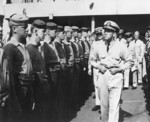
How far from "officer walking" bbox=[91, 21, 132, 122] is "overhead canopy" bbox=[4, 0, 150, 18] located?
1155cm

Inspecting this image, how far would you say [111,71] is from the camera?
6.97m

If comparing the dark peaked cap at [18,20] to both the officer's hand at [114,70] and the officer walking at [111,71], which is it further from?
the officer's hand at [114,70]

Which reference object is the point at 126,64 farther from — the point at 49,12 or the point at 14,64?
the point at 49,12

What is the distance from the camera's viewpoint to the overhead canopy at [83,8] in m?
18.4

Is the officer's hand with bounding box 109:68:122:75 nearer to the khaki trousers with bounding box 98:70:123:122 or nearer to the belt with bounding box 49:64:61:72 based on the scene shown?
the khaki trousers with bounding box 98:70:123:122

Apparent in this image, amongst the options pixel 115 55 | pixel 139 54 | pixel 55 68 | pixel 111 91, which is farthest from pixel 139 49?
pixel 111 91

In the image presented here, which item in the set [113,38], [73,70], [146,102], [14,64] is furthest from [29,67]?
[146,102]

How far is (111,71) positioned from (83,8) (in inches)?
512

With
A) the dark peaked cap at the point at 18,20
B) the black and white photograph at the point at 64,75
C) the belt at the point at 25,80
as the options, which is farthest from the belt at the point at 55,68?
the dark peaked cap at the point at 18,20

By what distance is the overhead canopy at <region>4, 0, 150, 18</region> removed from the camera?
18391mm

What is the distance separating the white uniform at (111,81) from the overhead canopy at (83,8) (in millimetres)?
11545

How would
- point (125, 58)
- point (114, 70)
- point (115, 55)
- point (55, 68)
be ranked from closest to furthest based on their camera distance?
point (114, 70) < point (115, 55) < point (125, 58) < point (55, 68)

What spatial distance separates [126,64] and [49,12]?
44.4 ft

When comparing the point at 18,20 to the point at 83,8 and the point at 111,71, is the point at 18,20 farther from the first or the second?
the point at 83,8
